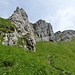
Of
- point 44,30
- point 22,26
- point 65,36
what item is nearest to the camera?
point 22,26

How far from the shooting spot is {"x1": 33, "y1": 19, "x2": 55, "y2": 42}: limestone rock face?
3878 inches

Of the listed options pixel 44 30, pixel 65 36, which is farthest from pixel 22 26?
pixel 65 36

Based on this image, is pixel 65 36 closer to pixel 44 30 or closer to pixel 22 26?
pixel 44 30

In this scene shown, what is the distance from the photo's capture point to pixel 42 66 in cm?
3262

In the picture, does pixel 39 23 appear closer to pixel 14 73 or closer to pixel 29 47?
pixel 29 47

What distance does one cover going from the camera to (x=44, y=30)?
105 metres

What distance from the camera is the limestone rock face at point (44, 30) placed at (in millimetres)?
98512

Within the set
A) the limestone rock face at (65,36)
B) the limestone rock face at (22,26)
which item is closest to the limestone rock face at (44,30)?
the limestone rock face at (65,36)

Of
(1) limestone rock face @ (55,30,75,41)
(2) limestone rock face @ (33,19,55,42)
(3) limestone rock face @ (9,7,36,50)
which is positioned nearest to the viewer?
(3) limestone rock face @ (9,7,36,50)

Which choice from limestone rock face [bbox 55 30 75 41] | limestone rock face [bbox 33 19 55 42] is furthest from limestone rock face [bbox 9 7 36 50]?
limestone rock face [bbox 55 30 75 41]

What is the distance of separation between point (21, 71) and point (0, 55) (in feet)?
19.5

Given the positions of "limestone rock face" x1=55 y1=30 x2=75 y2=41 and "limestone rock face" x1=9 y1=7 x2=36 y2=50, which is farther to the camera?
"limestone rock face" x1=55 y1=30 x2=75 y2=41

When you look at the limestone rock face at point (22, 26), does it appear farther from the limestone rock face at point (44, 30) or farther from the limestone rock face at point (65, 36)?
the limestone rock face at point (65, 36)

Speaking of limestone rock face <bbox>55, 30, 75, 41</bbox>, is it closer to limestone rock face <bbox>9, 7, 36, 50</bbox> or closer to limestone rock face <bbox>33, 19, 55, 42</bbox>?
limestone rock face <bbox>33, 19, 55, 42</bbox>
